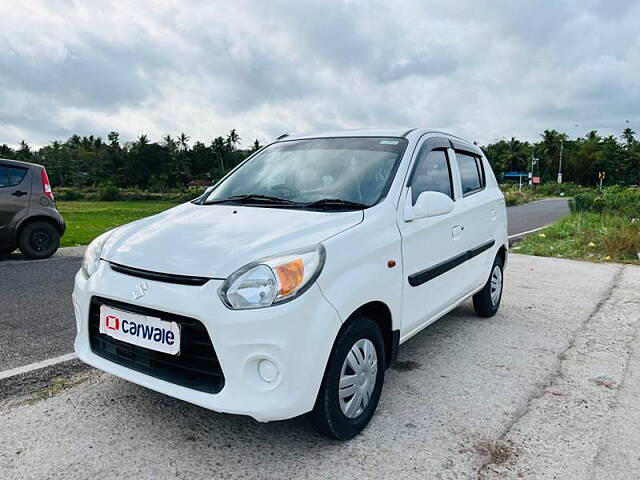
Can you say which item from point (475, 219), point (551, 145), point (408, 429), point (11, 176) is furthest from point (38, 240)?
point (551, 145)

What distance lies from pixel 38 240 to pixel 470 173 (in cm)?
690

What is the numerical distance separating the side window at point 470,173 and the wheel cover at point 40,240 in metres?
6.86

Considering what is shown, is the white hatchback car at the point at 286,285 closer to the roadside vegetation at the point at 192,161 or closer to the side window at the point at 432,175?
the side window at the point at 432,175

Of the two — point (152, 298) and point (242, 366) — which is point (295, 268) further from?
point (152, 298)

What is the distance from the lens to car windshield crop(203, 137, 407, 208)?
10.4 ft

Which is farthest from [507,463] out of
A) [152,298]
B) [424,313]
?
[152,298]

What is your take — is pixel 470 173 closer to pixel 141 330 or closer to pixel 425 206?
pixel 425 206

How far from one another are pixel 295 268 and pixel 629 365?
2.98 metres

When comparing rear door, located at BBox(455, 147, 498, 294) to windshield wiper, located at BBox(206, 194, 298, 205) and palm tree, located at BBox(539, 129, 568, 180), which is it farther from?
palm tree, located at BBox(539, 129, 568, 180)

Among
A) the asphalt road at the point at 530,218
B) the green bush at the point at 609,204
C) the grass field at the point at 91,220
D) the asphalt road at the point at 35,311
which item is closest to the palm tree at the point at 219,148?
the grass field at the point at 91,220

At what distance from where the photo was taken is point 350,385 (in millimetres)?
2619

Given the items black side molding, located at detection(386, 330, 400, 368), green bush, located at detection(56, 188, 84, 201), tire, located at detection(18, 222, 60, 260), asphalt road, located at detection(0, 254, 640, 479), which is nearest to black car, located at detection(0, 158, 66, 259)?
tire, located at detection(18, 222, 60, 260)

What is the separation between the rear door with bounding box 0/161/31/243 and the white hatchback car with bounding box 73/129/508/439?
18.3 feet

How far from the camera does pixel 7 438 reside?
2631 millimetres
